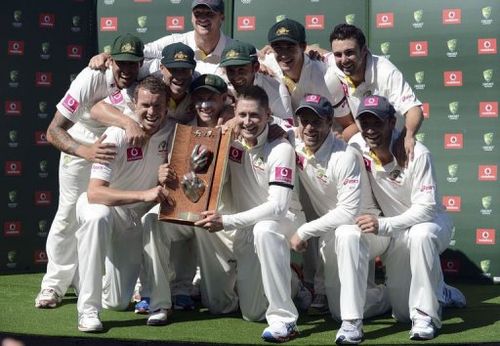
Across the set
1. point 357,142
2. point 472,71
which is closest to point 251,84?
point 357,142

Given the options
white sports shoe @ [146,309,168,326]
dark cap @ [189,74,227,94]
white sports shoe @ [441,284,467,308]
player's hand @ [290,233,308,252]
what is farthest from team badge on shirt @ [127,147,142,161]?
white sports shoe @ [441,284,467,308]

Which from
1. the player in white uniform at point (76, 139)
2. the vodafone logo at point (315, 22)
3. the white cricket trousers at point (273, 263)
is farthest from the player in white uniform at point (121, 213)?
the vodafone logo at point (315, 22)

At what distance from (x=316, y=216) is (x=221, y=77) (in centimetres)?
120

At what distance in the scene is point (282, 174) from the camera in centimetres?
649

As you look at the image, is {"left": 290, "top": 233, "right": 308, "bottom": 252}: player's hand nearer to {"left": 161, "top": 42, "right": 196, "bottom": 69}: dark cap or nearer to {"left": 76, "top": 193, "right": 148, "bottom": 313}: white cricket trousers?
{"left": 76, "top": 193, "right": 148, "bottom": 313}: white cricket trousers

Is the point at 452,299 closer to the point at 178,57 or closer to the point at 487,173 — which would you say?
the point at 487,173

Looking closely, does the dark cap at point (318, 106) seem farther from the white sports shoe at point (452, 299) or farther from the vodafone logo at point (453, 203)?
the vodafone logo at point (453, 203)

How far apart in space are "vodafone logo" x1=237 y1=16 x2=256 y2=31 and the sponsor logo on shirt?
9.09ft

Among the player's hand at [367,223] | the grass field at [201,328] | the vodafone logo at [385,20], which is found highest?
the vodafone logo at [385,20]

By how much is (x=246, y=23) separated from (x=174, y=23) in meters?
0.67

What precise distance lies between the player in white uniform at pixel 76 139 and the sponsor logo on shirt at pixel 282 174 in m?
0.95

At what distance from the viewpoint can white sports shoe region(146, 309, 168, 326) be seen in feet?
21.5

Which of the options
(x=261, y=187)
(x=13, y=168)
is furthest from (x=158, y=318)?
(x=13, y=168)

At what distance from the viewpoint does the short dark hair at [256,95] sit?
651cm
